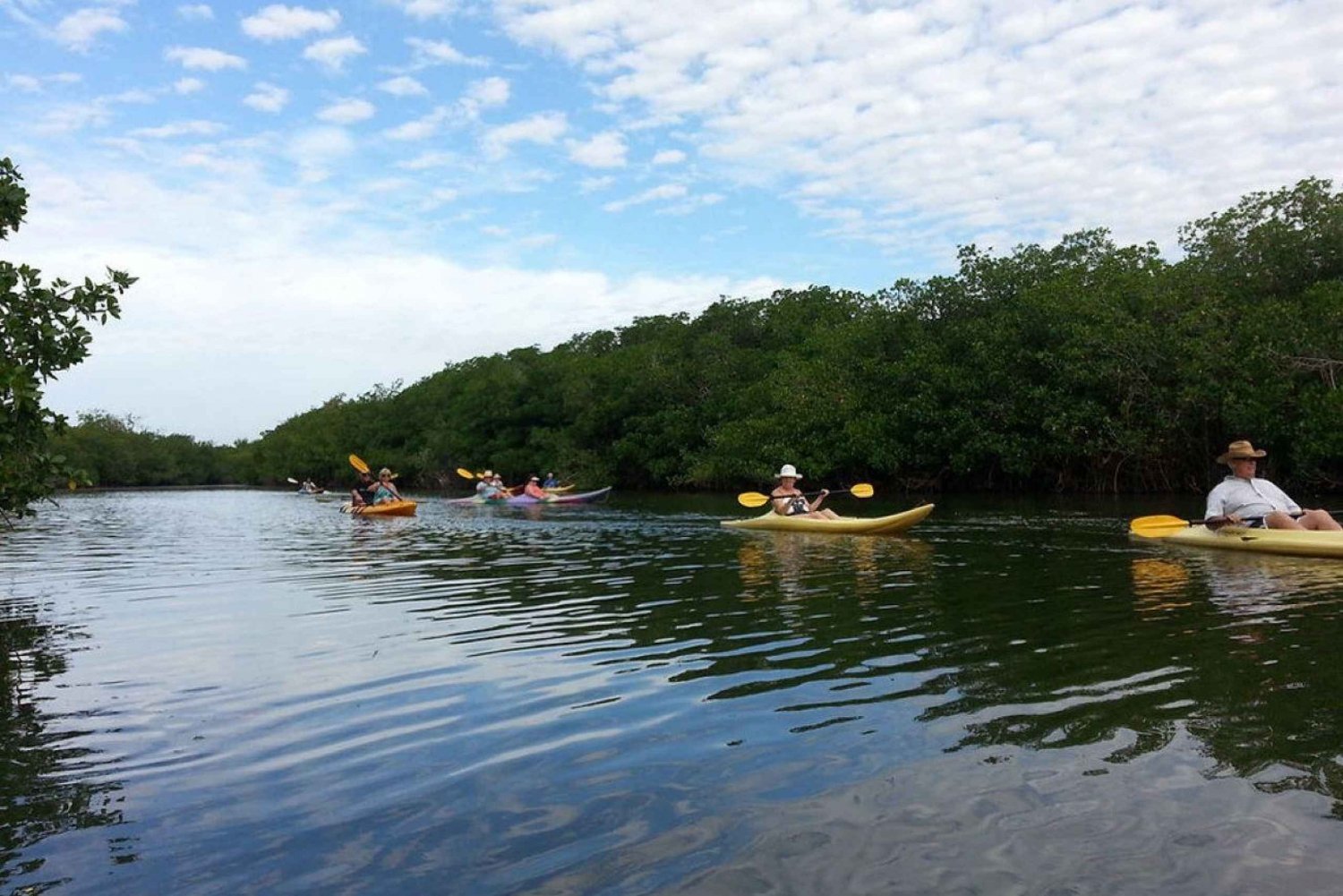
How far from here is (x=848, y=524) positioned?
15.1 meters

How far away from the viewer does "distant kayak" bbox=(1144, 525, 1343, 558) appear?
1015cm

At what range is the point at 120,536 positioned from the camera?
18859 millimetres

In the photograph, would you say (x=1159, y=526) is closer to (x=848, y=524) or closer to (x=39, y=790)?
(x=848, y=524)

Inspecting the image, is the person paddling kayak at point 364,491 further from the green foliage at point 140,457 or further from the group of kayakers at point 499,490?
the green foliage at point 140,457

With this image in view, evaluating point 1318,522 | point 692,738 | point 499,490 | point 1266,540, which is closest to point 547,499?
point 499,490

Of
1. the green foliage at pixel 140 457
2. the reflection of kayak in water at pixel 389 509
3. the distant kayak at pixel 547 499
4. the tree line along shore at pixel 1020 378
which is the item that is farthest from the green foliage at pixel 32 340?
the green foliage at pixel 140 457

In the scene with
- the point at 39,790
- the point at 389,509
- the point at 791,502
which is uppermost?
the point at 389,509

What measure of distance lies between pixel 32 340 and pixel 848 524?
35.1 feet

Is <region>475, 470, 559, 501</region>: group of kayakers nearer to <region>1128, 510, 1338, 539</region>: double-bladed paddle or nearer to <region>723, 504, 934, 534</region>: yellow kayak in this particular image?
<region>723, 504, 934, 534</region>: yellow kayak

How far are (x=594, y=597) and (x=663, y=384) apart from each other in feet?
117

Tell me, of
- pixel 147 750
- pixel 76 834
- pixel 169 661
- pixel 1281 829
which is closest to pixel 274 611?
pixel 169 661

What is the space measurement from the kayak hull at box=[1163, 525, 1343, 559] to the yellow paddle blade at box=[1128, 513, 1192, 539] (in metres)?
0.13

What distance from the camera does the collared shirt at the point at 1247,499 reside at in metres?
11.4

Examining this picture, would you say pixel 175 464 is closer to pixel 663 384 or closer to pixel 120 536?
pixel 663 384
